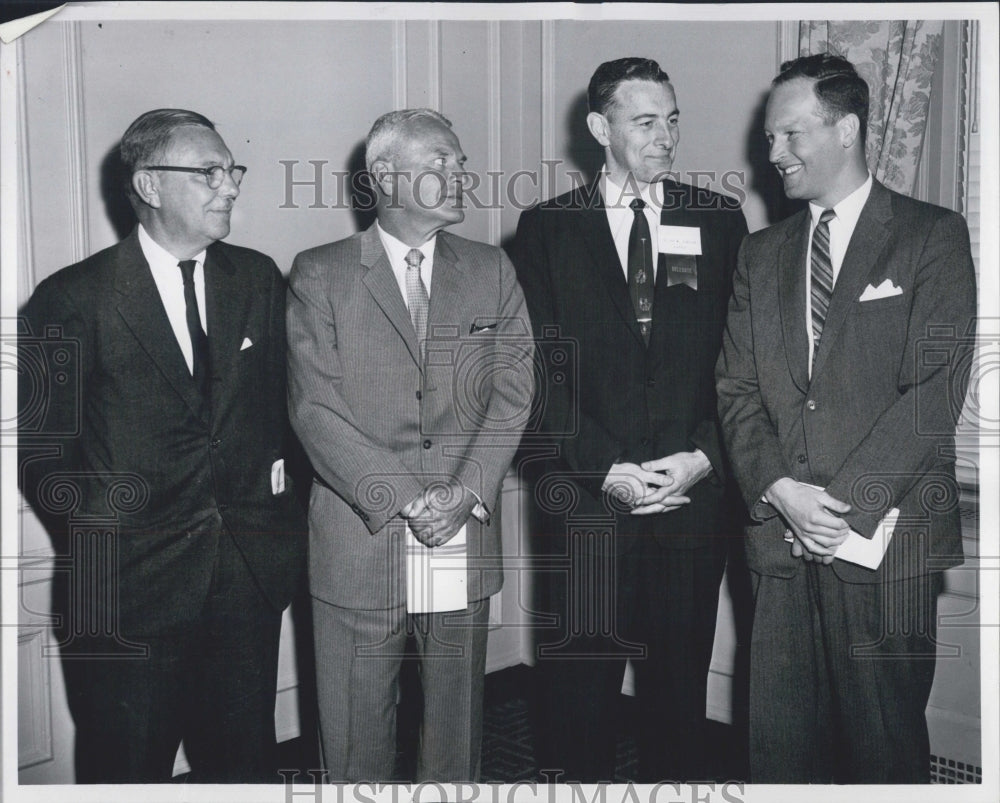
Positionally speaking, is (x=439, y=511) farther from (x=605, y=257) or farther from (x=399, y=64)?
(x=399, y=64)

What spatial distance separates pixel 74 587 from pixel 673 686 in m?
1.62

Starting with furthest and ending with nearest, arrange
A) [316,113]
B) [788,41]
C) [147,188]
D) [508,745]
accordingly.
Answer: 1. [508,745]
2. [316,113]
3. [788,41]
4. [147,188]

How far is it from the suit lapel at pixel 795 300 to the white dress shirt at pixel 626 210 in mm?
340

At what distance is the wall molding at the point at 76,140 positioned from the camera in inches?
107

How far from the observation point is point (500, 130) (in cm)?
342

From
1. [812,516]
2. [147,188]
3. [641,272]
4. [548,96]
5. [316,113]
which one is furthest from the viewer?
[548,96]

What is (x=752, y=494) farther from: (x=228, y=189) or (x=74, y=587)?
(x=74, y=587)

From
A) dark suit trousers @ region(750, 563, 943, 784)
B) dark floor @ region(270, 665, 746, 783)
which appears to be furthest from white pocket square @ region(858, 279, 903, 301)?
dark floor @ region(270, 665, 746, 783)

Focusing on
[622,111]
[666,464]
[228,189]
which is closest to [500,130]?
[622,111]

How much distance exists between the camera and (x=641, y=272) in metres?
2.80

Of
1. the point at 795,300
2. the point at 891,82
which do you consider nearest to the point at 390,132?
the point at 795,300

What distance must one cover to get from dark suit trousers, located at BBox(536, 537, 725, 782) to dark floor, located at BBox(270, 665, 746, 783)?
19cm

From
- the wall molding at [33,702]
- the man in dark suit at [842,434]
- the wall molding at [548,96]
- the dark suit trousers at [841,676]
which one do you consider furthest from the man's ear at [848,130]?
the wall molding at [33,702]

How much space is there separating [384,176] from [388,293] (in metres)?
0.30
